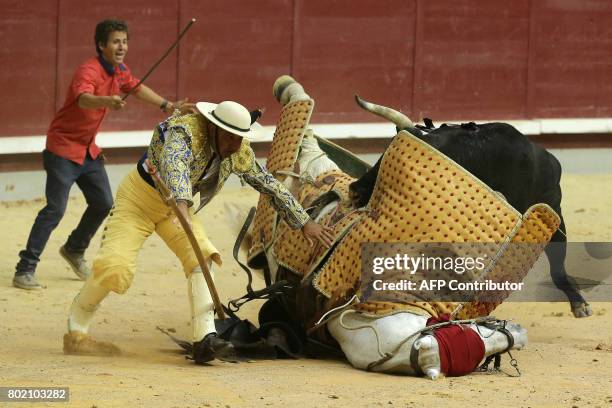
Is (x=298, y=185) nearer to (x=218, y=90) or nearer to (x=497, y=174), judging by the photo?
(x=497, y=174)

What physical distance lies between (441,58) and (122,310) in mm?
5486

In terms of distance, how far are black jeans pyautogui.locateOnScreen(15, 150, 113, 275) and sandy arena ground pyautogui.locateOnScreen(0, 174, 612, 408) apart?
207 millimetres

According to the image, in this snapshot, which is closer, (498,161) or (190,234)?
(190,234)

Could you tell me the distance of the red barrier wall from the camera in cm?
1095

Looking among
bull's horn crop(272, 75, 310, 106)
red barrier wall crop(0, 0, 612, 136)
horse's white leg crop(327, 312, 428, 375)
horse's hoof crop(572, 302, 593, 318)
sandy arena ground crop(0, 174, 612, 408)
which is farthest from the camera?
red barrier wall crop(0, 0, 612, 136)

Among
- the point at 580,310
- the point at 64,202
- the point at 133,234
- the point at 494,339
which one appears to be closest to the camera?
the point at 494,339

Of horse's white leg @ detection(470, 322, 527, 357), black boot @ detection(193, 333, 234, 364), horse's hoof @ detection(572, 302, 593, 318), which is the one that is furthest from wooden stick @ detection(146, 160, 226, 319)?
horse's hoof @ detection(572, 302, 593, 318)

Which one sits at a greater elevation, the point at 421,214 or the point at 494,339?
the point at 421,214

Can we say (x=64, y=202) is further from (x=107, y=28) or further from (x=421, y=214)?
(x=421, y=214)

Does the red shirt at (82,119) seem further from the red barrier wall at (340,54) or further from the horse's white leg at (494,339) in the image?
the horse's white leg at (494,339)

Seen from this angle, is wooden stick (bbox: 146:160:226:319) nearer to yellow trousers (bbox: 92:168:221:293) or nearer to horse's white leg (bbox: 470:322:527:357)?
yellow trousers (bbox: 92:168:221:293)

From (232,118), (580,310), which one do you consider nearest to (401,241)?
(232,118)

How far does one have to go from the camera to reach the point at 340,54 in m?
12.3

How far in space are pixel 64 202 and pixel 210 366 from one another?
2.36 m
